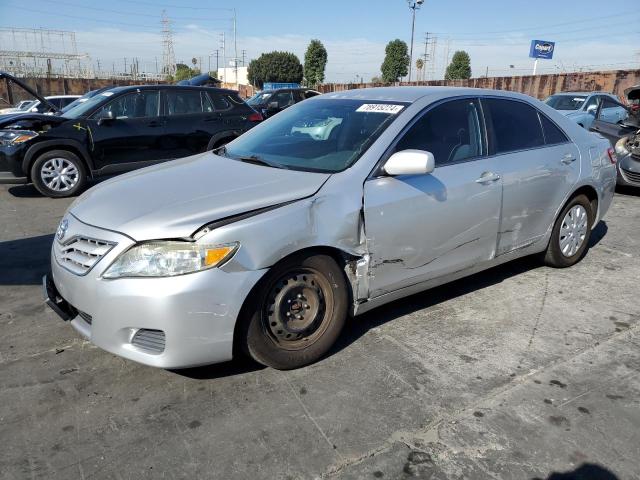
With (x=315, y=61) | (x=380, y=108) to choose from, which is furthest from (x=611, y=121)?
(x=315, y=61)

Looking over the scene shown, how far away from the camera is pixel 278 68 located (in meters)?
85.1

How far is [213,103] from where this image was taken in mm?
9125

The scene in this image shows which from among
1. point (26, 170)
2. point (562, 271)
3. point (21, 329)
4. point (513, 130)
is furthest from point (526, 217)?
point (26, 170)

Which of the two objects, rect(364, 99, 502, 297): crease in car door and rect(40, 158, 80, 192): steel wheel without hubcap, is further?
rect(40, 158, 80, 192): steel wheel without hubcap

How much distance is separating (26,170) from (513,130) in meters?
6.92

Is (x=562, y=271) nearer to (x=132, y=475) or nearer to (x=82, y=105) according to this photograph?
(x=132, y=475)

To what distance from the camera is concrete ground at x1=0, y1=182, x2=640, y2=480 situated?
230cm

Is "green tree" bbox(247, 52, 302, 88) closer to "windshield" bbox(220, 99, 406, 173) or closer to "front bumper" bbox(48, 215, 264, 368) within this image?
"windshield" bbox(220, 99, 406, 173)

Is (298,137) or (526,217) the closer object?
(298,137)

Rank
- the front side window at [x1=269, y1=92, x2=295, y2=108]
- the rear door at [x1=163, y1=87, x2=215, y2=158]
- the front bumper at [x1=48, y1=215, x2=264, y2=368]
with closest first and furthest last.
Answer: the front bumper at [x1=48, y1=215, x2=264, y2=368] → the rear door at [x1=163, y1=87, x2=215, y2=158] → the front side window at [x1=269, y1=92, x2=295, y2=108]

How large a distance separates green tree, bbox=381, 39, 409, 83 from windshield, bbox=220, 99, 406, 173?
2836 inches

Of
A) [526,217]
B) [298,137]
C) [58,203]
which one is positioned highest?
[298,137]

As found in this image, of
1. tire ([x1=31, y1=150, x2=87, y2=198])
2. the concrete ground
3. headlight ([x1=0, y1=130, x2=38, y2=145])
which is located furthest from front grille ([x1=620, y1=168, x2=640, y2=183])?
headlight ([x1=0, y1=130, x2=38, y2=145])

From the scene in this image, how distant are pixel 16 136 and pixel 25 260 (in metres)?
3.56
